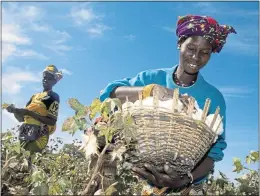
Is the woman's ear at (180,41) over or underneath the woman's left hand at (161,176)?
over

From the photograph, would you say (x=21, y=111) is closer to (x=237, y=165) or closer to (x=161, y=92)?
(x=237, y=165)

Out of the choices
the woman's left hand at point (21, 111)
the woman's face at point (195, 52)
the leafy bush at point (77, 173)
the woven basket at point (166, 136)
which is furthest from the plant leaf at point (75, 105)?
the woman's left hand at point (21, 111)

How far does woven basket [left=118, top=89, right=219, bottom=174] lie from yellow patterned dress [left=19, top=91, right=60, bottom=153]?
9.13 feet

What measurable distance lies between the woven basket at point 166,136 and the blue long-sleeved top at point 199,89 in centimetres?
38

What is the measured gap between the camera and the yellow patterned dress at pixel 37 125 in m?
4.25

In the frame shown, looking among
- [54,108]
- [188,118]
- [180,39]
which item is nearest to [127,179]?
[188,118]

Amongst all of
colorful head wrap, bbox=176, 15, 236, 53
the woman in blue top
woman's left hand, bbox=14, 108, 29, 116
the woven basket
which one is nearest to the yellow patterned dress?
woman's left hand, bbox=14, 108, 29, 116

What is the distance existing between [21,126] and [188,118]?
9.91ft

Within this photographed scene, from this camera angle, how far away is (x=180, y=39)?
212 cm

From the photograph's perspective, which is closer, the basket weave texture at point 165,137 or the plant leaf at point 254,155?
the basket weave texture at point 165,137

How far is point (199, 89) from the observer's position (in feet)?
6.91

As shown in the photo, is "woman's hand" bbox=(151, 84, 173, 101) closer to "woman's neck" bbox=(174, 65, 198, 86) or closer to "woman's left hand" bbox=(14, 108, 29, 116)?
"woman's neck" bbox=(174, 65, 198, 86)

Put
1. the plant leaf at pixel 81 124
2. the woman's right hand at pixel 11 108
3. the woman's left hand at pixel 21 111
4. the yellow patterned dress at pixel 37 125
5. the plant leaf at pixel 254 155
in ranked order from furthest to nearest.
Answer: the yellow patterned dress at pixel 37 125 → the woman's left hand at pixel 21 111 → the woman's right hand at pixel 11 108 → the plant leaf at pixel 254 155 → the plant leaf at pixel 81 124

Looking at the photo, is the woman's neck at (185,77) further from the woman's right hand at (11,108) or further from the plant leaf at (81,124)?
the woman's right hand at (11,108)
